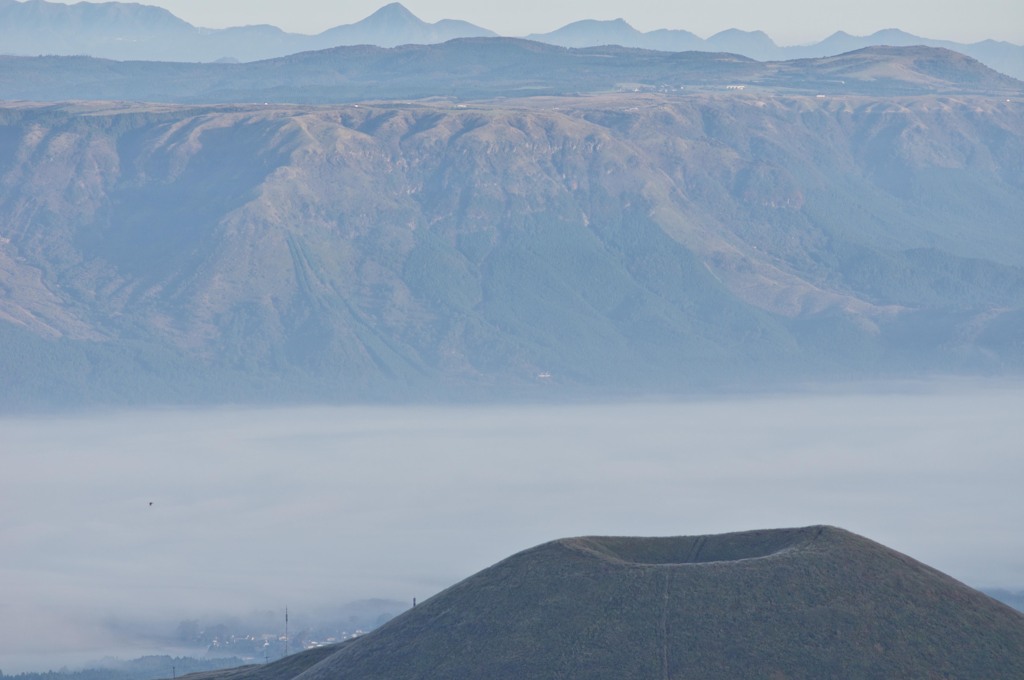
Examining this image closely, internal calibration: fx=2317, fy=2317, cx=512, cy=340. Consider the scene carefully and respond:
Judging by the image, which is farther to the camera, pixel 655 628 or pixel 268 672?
A: pixel 268 672

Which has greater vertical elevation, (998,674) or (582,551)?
(582,551)

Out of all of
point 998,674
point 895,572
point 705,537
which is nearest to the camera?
point 998,674

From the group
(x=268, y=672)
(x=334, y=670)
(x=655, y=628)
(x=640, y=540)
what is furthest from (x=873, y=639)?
(x=268, y=672)

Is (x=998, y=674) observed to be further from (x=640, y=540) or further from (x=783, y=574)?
(x=640, y=540)

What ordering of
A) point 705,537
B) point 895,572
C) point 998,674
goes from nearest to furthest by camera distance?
1. point 998,674
2. point 895,572
3. point 705,537

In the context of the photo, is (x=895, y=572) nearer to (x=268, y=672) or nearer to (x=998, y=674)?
(x=998, y=674)

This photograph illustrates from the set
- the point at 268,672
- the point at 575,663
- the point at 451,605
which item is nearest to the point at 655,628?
the point at 575,663
